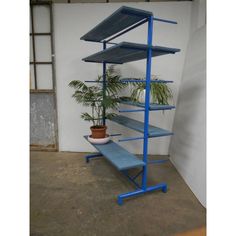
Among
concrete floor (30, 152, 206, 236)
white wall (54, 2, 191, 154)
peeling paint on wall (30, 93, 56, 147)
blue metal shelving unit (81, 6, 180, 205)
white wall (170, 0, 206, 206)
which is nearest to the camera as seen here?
concrete floor (30, 152, 206, 236)

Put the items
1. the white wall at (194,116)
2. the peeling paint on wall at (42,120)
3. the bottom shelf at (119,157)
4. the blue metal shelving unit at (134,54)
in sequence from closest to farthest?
the blue metal shelving unit at (134,54) < the bottom shelf at (119,157) < the white wall at (194,116) < the peeling paint on wall at (42,120)

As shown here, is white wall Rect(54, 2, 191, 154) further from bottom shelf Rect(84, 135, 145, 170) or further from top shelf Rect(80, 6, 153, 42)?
bottom shelf Rect(84, 135, 145, 170)

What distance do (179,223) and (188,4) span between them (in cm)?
280

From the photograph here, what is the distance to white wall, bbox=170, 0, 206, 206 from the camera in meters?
1.85

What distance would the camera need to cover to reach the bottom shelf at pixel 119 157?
1.73 metres

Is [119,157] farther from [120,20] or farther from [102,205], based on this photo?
[120,20]

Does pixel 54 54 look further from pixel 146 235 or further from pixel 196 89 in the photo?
pixel 146 235

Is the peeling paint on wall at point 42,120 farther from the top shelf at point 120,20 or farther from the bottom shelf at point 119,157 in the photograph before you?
the top shelf at point 120,20

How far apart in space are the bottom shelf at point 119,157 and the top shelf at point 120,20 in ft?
4.46

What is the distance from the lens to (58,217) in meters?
1.58

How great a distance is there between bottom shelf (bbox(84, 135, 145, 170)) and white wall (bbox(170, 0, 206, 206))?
631 millimetres

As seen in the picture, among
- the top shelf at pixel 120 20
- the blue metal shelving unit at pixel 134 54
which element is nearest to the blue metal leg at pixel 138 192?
the blue metal shelving unit at pixel 134 54

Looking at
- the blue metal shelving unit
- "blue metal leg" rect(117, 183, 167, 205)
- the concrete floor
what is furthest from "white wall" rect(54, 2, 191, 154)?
"blue metal leg" rect(117, 183, 167, 205)

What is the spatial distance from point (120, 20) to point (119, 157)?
4.54 ft
